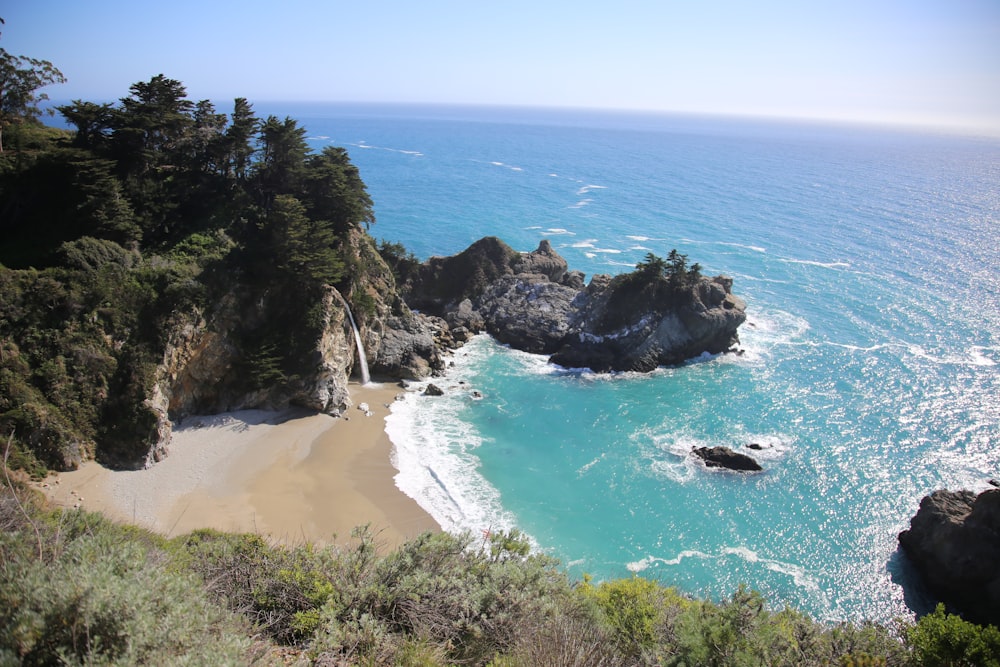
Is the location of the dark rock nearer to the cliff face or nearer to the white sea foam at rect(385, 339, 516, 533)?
the white sea foam at rect(385, 339, 516, 533)

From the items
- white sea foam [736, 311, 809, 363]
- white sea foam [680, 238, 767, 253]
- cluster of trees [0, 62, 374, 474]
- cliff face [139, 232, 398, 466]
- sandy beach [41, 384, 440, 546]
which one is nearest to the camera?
sandy beach [41, 384, 440, 546]

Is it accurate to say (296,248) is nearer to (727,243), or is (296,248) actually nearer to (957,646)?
(957,646)

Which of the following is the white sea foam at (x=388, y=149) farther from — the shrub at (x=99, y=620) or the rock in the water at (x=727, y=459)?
the shrub at (x=99, y=620)

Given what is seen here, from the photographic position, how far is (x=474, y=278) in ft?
178

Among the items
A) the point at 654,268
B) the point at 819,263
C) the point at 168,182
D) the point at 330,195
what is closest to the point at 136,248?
the point at 168,182

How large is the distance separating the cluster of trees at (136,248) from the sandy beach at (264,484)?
2079 mm

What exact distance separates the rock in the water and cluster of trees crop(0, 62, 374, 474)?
2443 cm

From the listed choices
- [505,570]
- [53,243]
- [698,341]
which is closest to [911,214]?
[698,341]

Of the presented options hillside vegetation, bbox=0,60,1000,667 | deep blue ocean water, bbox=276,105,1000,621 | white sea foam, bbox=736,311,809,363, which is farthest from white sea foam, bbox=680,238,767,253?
hillside vegetation, bbox=0,60,1000,667

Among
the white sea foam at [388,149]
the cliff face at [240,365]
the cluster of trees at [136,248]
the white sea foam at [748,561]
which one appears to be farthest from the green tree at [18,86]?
the white sea foam at [388,149]

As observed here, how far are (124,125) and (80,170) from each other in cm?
485

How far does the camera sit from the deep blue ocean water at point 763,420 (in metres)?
26.4

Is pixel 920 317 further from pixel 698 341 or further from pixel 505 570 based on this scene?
pixel 505 570

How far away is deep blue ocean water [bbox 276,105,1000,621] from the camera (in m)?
26.4
